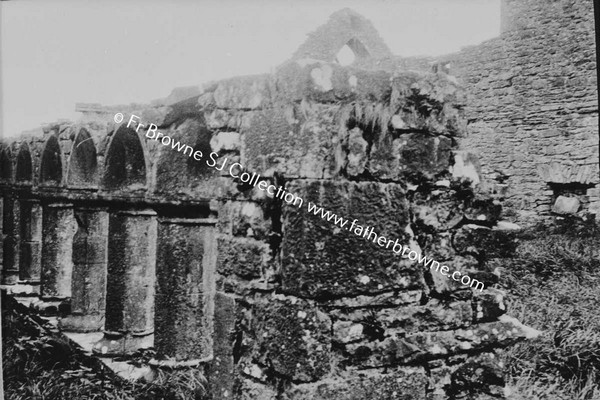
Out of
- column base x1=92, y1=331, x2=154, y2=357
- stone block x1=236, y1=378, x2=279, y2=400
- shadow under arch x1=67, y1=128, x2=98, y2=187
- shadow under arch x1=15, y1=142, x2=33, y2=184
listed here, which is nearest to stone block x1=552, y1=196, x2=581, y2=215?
column base x1=92, y1=331, x2=154, y2=357

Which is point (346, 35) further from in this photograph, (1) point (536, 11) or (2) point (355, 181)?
(2) point (355, 181)

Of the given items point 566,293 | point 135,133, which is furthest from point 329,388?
point 566,293

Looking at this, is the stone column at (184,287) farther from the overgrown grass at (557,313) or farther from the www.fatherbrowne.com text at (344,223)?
the overgrown grass at (557,313)

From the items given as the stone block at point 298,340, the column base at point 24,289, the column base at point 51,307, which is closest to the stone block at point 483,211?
the stone block at point 298,340

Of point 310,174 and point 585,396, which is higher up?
point 310,174

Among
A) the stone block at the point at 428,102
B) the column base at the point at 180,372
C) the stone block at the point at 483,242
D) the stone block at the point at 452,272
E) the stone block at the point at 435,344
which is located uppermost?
the stone block at the point at 428,102

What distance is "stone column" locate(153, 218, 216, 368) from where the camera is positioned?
461 cm

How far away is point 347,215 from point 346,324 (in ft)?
1.47

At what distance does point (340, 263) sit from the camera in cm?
224

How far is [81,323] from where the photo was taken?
6715 mm

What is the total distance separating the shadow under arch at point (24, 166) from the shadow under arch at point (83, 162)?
7.82ft

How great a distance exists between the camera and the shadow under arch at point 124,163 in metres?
5.43

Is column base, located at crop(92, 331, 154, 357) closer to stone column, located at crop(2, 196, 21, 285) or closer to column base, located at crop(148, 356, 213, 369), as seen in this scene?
column base, located at crop(148, 356, 213, 369)

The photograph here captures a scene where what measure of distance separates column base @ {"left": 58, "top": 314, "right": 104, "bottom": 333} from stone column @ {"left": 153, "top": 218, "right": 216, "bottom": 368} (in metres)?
2.48
